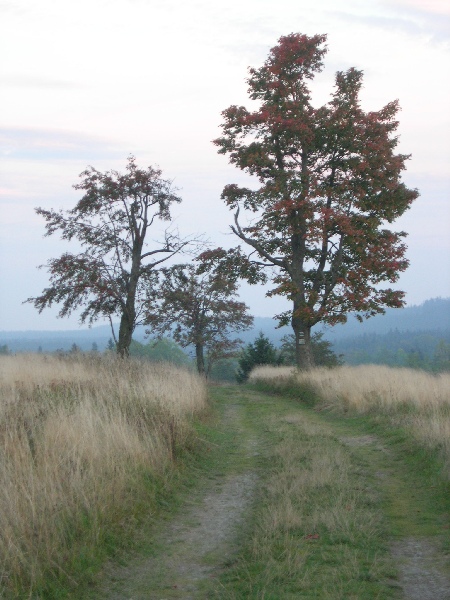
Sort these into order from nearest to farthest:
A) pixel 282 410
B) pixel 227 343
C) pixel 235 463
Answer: pixel 235 463 < pixel 282 410 < pixel 227 343

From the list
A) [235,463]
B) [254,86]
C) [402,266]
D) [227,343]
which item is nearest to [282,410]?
[235,463]

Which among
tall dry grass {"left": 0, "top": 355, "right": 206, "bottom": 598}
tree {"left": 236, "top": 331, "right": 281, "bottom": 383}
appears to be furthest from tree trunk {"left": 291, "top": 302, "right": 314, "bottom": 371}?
tree {"left": 236, "top": 331, "right": 281, "bottom": 383}

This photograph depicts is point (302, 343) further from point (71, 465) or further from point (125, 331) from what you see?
point (71, 465)

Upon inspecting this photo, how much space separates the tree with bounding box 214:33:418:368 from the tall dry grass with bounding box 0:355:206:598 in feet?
42.1

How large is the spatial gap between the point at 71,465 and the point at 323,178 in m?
20.6

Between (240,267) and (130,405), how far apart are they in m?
16.5

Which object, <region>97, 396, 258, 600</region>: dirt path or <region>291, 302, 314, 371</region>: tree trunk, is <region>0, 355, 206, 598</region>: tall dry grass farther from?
<region>291, 302, 314, 371</region>: tree trunk

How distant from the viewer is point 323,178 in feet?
86.2

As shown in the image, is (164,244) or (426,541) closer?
(426,541)

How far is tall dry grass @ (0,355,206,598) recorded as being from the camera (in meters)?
5.59

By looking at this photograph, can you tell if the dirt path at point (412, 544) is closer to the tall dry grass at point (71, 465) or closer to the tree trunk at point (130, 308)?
the tall dry grass at point (71, 465)

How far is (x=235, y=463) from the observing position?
1033 centimetres

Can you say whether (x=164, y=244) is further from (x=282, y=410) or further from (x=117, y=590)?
(x=117, y=590)

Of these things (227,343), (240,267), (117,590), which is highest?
(240,267)
